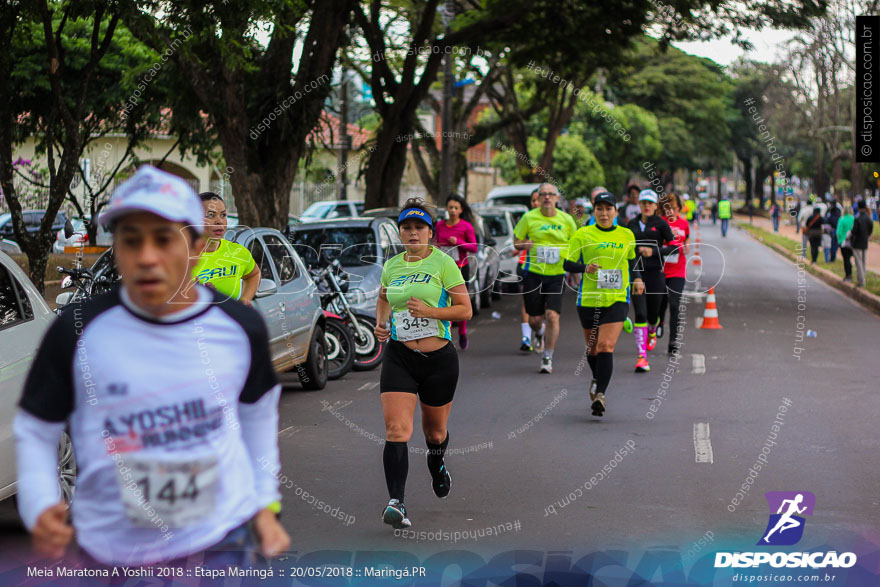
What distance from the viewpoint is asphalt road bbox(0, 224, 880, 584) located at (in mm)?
6340

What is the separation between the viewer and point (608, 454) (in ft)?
27.5

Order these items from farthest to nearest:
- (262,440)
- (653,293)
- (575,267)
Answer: (653,293) < (575,267) < (262,440)

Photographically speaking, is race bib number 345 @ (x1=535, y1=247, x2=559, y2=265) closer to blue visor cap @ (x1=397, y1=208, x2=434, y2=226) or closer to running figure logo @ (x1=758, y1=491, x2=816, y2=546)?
running figure logo @ (x1=758, y1=491, x2=816, y2=546)

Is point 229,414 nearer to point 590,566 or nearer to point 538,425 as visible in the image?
point 590,566

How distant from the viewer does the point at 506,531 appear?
632 cm

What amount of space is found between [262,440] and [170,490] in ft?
1.01

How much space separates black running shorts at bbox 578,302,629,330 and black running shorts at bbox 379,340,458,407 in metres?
3.51

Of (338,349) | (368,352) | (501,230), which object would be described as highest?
(501,230)

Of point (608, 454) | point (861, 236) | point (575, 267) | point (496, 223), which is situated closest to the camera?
point (608, 454)

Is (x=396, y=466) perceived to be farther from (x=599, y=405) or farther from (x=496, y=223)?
(x=496, y=223)

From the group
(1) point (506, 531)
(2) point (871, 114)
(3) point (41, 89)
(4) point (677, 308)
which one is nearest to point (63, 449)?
(1) point (506, 531)

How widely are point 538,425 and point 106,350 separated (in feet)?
22.7

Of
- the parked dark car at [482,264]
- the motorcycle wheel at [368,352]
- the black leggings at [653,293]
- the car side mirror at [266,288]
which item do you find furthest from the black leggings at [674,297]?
the car side mirror at [266,288]

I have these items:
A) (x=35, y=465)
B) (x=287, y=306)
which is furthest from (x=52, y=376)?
(x=287, y=306)
